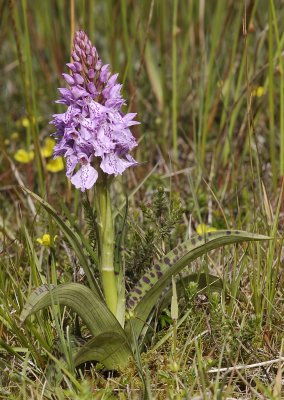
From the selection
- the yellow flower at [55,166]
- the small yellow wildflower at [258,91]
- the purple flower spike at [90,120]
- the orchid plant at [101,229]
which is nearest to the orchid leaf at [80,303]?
the orchid plant at [101,229]

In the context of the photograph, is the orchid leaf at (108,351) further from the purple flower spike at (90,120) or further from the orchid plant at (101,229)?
the purple flower spike at (90,120)

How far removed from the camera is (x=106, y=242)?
193 cm

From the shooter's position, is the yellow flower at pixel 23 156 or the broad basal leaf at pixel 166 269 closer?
the broad basal leaf at pixel 166 269

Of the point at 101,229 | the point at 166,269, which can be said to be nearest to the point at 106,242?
the point at 101,229

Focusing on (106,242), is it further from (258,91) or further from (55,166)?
(258,91)

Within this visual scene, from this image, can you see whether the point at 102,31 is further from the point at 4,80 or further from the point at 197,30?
the point at 197,30

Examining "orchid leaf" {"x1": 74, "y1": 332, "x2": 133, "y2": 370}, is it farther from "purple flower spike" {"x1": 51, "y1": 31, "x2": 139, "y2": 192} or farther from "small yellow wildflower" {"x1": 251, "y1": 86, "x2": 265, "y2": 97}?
Result: "small yellow wildflower" {"x1": 251, "y1": 86, "x2": 265, "y2": 97}

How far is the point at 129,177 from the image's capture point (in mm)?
3193

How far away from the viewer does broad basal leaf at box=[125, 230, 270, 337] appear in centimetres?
185

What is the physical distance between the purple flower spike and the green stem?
0.08m

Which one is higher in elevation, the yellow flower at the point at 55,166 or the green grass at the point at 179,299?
the yellow flower at the point at 55,166

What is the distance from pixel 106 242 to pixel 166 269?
0.19 metres

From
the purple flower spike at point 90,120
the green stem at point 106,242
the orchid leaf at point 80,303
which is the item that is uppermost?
the purple flower spike at point 90,120

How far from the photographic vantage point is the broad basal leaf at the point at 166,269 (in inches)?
72.7
